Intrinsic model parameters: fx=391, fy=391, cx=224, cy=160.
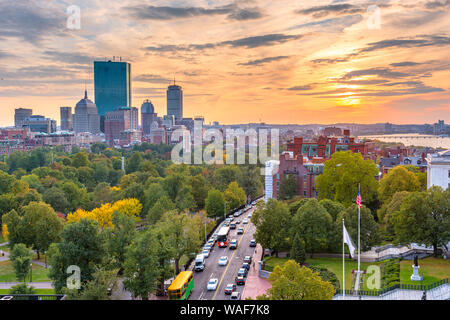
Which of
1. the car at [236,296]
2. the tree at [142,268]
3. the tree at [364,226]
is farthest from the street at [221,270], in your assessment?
the tree at [364,226]

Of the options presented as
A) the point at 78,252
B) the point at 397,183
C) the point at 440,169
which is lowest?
the point at 78,252

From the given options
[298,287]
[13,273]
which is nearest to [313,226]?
[298,287]

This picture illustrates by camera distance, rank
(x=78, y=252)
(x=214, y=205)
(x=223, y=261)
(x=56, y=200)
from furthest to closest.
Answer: (x=214, y=205)
(x=56, y=200)
(x=223, y=261)
(x=78, y=252)

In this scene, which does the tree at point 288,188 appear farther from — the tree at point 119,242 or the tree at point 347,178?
the tree at point 119,242

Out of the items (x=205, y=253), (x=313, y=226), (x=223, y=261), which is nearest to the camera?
(x=313, y=226)

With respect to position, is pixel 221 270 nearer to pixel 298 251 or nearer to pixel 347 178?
pixel 298 251
